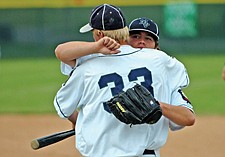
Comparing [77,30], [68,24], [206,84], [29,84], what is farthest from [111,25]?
[68,24]

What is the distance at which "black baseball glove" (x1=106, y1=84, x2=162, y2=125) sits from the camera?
3.66 meters

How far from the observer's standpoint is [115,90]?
3812mm

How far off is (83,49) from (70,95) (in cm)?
32

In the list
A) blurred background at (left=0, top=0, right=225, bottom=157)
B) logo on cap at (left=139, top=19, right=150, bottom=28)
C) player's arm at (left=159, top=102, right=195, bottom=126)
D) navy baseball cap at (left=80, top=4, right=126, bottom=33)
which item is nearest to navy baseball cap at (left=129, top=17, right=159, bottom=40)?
logo on cap at (left=139, top=19, right=150, bottom=28)

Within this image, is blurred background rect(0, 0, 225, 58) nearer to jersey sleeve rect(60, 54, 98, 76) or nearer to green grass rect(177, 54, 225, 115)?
green grass rect(177, 54, 225, 115)

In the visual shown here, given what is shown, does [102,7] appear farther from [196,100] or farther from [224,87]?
[224,87]

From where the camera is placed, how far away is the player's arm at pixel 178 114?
148 inches

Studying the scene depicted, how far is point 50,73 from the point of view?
61.7ft

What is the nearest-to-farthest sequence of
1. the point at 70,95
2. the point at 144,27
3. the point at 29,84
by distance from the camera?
the point at 70,95, the point at 144,27, the point at 29,84

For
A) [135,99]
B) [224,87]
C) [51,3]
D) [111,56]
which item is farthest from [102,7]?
[51,3]

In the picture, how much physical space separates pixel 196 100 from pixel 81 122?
10142 millimetres

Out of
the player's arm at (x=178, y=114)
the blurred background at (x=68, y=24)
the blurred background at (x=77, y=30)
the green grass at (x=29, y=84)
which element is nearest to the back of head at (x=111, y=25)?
the player's arm at (x=178, y=114)

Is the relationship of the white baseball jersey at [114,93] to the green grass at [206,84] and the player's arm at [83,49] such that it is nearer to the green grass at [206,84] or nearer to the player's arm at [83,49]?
the player's arm at [83,49]

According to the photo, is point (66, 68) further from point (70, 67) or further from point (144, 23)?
point (144, 23)
